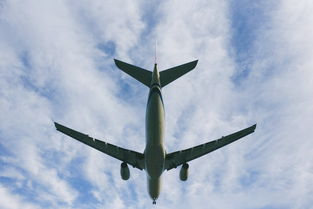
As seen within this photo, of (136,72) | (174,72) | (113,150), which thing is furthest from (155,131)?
(136,72)

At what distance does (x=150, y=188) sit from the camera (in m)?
31.1

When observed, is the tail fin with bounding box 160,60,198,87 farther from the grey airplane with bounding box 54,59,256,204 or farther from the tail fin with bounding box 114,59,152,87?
the tail fin with bounding box 114,59,152,87

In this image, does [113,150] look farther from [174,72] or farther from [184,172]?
[174,72]

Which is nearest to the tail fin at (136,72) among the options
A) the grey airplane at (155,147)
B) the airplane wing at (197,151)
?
the grey airplane at (155,147)

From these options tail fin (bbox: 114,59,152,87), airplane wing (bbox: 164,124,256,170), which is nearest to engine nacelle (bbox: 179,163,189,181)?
airplane wing (bbox: 164,124,256,170)

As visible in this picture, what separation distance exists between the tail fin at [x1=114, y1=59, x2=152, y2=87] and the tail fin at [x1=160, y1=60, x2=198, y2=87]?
1.47 metres

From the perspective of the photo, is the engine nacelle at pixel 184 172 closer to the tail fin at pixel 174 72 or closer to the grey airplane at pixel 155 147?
the grey airplane at pixel 155 147

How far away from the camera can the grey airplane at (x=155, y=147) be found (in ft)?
87.9

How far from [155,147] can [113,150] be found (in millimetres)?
6163

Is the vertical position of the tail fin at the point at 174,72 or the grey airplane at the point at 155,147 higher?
the tail fin at the point at 174,72

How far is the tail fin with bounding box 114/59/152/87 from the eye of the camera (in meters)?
30.8

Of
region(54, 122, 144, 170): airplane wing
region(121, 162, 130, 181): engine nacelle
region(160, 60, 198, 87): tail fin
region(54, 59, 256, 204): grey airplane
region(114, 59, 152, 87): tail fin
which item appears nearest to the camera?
region(54, 59, 256, 204): grey airplane

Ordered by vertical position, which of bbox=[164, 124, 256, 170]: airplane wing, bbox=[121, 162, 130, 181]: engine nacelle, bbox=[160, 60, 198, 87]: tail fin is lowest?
bbox=[121, 162, 130, 181]: engine nacelle

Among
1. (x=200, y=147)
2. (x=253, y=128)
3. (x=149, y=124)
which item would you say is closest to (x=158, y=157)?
(x=149, y=124)
